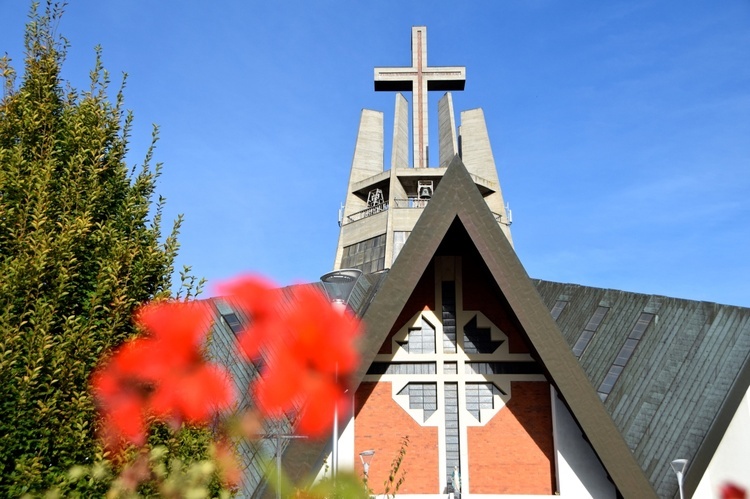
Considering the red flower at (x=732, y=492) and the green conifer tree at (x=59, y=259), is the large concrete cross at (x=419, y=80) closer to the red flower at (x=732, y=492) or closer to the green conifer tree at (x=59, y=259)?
the red flower at (x=732, y=492)

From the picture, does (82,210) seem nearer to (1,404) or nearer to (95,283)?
(95,283)

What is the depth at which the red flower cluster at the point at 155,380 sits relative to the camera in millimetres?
6129

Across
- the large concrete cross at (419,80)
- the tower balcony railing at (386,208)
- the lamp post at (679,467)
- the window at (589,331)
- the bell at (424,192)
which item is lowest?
the lamp post at (679,467)

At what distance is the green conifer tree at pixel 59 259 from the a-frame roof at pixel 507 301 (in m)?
6.18

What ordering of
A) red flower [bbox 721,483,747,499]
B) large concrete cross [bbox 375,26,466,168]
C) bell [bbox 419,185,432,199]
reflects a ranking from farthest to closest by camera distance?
large concrete cross [bbox 375,26,466,168]
bell [bbox 419,185,432,199]
red flower [bbox 721,483,747,499]

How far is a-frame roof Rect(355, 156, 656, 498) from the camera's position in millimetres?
11883

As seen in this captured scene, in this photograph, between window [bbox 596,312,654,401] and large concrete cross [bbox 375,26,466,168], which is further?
large concrete cross [bbox 375,26,466,168]

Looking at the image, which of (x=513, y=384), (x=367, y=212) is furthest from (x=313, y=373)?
(x=367, y=212)

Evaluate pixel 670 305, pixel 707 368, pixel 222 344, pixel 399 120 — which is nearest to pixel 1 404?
pixel 222 344

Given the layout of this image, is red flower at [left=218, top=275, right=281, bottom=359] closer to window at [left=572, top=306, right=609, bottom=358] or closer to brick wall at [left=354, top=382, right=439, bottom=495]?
brick wall at [left=354, top=382, right=439, bottom=495]

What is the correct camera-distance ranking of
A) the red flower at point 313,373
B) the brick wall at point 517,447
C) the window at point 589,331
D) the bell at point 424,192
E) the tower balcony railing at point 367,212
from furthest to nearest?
1. the bell at point 424,192
2. the tower balcony railing at point 367,212
3. the window at point 589,331
4. the brick wall at point 517,447
5. the red flower at point 313,373

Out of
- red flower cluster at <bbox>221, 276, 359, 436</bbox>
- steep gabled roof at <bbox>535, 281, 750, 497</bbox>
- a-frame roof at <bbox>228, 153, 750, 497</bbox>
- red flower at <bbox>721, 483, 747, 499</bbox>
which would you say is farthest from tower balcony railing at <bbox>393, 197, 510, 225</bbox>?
red flower at <bbox>721, 483, 747, 499</bbox>

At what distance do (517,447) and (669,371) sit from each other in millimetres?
3960

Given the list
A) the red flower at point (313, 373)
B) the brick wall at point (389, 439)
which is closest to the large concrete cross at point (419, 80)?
the brick wall at point (389, 439)
